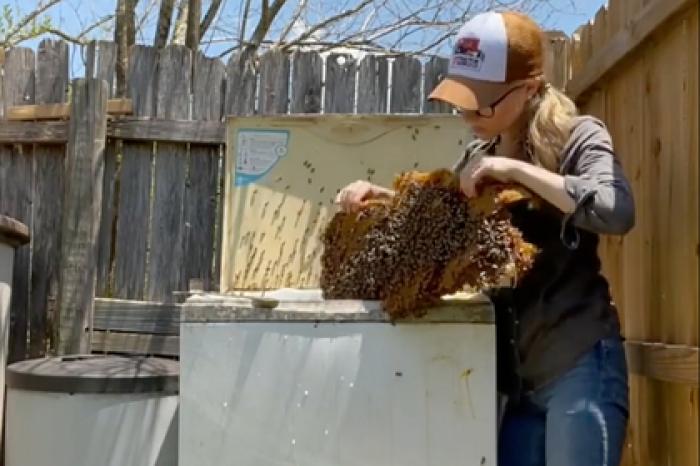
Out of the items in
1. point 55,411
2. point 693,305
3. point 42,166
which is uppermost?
point 42,166

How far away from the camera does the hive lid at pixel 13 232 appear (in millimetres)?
2959

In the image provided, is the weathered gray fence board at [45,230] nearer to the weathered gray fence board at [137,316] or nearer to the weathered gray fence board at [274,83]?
the weathered gray fence board at [137,316]

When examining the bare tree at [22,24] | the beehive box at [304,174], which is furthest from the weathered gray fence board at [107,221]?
the bare tree at [22,24]

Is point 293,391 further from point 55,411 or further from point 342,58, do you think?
point 342,58

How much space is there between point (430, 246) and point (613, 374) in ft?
1.34

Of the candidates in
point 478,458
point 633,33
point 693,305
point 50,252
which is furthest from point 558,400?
point 50,252

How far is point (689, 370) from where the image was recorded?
1.67 metres

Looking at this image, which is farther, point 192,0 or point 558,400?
point 192,0

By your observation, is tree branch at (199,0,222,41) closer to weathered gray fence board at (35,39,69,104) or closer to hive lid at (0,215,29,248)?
weathered gray fence board at (35,39,69,104)

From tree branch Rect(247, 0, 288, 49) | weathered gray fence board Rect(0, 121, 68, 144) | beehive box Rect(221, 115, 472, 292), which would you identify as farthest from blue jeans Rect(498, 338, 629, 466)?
tree branch Rect(247, 0, 288, 49)

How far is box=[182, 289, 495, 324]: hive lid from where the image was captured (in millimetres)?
1641

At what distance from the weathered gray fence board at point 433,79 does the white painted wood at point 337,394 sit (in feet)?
5.83

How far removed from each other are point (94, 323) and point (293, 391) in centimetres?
185

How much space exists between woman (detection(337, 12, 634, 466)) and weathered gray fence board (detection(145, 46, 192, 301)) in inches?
66.9
